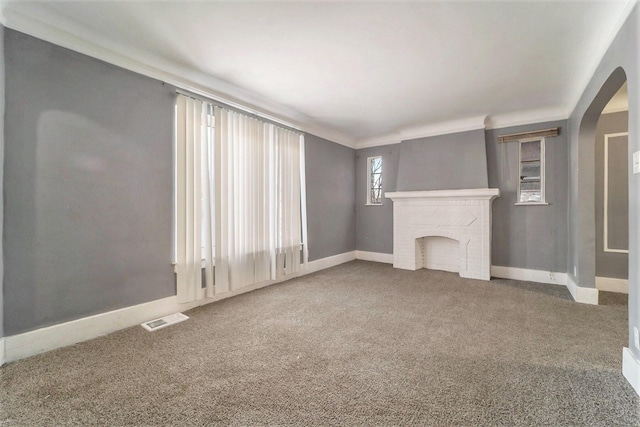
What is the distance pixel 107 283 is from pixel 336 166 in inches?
159

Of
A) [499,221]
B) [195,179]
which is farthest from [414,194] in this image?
[195,179]

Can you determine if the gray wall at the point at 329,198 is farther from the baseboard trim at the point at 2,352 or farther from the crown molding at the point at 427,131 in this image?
the baseboard trim at the point at 2,352

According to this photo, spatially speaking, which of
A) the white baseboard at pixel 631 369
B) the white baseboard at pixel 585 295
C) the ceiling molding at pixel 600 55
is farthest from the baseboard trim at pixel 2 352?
the white baseboard at pixel 585 295

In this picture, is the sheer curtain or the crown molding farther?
the crown molding

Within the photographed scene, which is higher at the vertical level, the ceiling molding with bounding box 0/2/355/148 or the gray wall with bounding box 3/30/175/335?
the ceiling molding with bounding box 0/2/355/148

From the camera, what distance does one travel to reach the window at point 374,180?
573cm

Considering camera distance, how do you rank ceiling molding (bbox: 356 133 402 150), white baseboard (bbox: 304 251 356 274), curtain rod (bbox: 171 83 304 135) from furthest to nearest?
ceiling molding (bbox: 356 133 402 150) → white baseboard (bbox: 304 251 356 274) → curtain rod (bbox: 171 83 304 135)

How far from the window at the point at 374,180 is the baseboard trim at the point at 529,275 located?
95.2 inches

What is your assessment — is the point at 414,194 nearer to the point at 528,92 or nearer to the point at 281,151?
the point at 528,92

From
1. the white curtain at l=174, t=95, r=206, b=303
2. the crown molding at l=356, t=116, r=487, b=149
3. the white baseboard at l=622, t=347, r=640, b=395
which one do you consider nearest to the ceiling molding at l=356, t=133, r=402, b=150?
the crown molding at l=356, t=116, r=487, b=149

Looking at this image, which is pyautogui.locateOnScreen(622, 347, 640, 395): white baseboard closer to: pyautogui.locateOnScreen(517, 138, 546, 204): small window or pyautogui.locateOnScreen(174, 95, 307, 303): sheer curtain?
pyautogui.locateOnScreen(517, 138, 546, 204): small window

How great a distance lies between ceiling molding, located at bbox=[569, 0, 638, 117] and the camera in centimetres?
184

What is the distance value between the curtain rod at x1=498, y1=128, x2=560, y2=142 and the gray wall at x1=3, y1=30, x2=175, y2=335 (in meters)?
4.83

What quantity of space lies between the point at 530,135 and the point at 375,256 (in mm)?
3353
